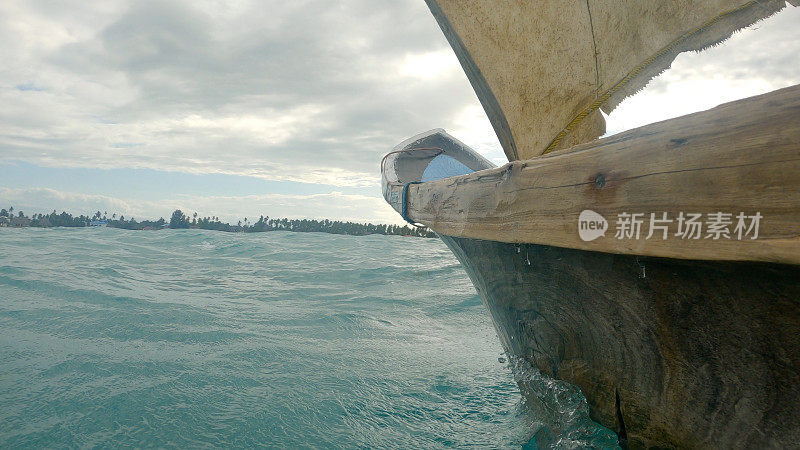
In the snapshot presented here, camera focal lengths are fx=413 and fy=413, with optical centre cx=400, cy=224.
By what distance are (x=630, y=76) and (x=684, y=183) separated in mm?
2944

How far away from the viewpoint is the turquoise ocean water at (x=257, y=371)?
8.77 ft

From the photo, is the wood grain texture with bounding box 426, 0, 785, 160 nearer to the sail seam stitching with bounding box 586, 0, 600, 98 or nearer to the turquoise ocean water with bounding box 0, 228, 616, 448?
the sail seam stitching with bounding box 586, 0, 600, 98

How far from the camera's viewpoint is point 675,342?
1.29 metres

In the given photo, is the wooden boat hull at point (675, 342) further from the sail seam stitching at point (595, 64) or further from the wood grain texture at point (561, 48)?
the sail seam stitching at point (595, 64)

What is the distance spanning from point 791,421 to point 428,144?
15.9ft

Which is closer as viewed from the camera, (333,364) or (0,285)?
(333,364)

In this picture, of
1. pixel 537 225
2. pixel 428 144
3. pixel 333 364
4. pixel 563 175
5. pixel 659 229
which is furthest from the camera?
pixel 428 144

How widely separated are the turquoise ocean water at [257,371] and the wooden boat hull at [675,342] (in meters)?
0.28

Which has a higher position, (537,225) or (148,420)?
(537,225)

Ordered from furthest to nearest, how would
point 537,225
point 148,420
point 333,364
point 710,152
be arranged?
point 333,364 < point 148,420 < point 537,225 < point 710,152

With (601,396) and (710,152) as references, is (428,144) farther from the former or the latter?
(710,152)

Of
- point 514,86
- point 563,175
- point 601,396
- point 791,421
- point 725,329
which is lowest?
point 601,396

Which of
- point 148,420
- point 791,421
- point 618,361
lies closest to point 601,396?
point 618,361

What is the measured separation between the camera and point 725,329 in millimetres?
1155
